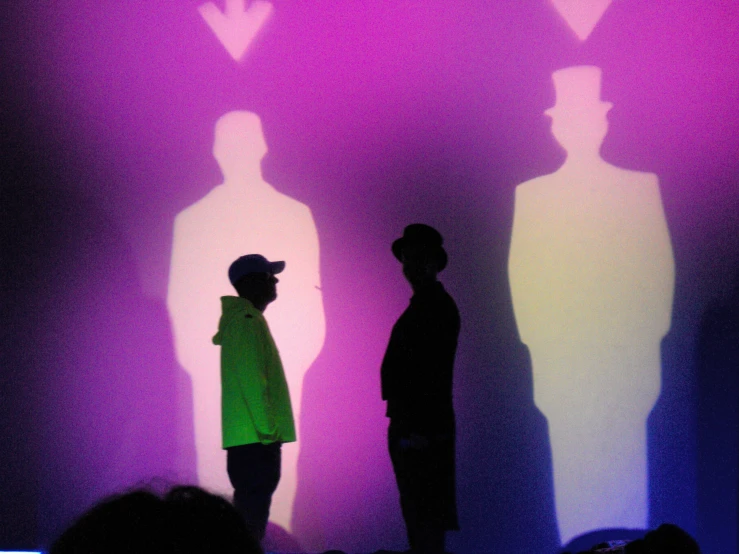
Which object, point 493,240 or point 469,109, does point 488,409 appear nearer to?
point 493,240

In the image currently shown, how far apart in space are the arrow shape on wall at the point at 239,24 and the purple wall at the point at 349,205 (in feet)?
0.18

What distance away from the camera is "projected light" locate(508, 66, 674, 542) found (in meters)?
3.22

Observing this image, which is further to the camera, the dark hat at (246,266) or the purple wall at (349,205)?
the purple wall at (349,205)

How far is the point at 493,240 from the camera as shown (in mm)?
3314

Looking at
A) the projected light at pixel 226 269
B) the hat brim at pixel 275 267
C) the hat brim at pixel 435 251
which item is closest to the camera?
the hat brim at pixel 435 251

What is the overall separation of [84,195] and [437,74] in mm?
1701

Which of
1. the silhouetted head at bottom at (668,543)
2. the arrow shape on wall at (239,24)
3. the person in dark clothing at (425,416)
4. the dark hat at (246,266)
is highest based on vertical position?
the arrow shape on wall at (239,24)

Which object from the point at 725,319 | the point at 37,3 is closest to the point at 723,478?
the point at 725,319

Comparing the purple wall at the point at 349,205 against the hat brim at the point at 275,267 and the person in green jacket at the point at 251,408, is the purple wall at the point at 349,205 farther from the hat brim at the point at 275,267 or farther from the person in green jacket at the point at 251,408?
the person in green jacket at the point at 251,408

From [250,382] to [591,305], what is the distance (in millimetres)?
1537

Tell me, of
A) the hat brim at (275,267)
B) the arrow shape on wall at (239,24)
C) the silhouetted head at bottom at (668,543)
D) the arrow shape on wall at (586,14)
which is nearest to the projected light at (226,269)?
the arrow shape on wall at (239,24)

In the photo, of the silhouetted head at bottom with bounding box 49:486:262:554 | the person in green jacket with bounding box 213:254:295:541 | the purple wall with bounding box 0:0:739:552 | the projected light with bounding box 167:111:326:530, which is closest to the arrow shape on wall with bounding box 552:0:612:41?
the purple wall with bounding box 0:0:739:552

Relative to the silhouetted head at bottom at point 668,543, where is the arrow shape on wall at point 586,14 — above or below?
above

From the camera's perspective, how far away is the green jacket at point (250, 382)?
256cm
